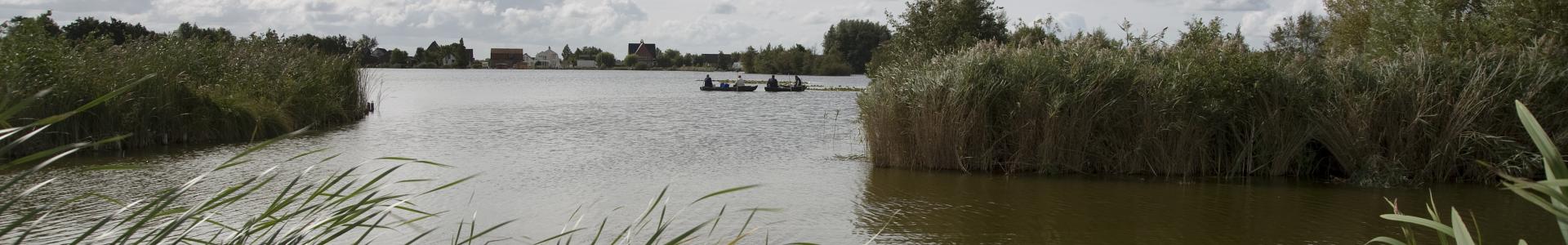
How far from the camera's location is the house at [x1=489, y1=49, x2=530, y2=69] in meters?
157

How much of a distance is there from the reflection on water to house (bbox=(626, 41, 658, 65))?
13801 cm

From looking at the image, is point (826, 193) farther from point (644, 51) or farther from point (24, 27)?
point (644, 51)

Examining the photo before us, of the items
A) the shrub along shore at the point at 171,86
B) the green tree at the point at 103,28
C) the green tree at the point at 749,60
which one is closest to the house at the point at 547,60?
the green tree at the point at 749,60

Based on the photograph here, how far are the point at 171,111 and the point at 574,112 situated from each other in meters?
13.5

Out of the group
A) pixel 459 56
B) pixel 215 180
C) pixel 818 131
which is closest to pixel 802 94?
pixel 818 131

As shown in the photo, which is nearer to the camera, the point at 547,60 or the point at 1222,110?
the point at 1222,110

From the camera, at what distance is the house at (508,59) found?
157375 millimetres

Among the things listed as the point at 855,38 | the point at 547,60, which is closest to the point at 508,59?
the point at 547,60

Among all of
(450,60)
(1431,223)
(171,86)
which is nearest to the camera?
(1431,223)

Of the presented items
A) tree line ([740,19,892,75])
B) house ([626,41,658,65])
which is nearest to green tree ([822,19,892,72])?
tree line ([740,19,892,75])

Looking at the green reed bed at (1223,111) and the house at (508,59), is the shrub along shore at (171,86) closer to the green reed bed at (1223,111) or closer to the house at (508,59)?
the green reed bed at (1223,111)

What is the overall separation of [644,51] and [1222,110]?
487 ft

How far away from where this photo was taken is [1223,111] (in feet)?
44.1

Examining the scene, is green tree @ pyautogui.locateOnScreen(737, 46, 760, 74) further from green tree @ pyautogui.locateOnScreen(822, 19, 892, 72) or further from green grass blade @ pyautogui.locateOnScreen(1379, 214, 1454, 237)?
green grass blade @ pyautogui.locateOnScreen(1379, 214, 1454, 237)
